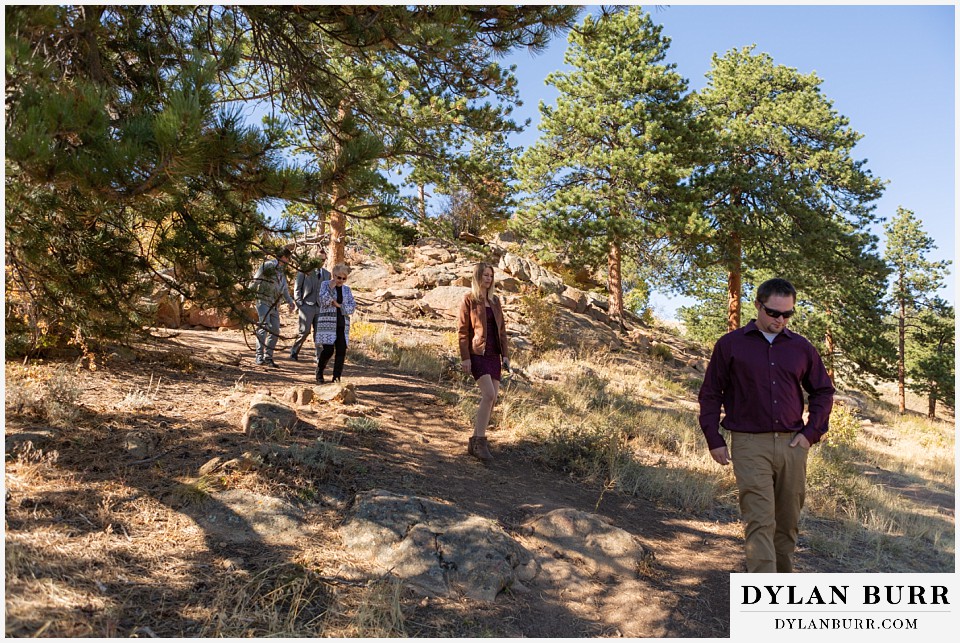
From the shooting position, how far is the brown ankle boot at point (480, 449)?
20.2 ft

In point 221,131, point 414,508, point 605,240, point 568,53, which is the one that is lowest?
point 414,508

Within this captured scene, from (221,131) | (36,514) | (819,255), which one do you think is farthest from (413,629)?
(819,255)

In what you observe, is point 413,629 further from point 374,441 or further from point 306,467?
point 374,441

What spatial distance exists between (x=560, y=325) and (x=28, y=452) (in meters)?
15.5

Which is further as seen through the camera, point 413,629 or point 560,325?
point 560,325

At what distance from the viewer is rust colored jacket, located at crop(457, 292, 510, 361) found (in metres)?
5.86

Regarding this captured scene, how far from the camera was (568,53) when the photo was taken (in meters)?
20.2

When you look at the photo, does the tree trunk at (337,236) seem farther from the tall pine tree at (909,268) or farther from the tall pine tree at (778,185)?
the tall pine tree at (909,268)

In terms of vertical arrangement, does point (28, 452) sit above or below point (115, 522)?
above

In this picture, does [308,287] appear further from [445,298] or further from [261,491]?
[445,298]

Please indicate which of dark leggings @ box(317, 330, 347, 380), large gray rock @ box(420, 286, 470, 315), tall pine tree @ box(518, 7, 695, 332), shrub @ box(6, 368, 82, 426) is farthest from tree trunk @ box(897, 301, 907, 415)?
shrub @ box(6, 368, 82, 426)

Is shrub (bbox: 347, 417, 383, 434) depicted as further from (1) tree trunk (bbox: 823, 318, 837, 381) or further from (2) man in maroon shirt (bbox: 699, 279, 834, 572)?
(1) tree trunk (bbox: 823, 318, 837, 381)

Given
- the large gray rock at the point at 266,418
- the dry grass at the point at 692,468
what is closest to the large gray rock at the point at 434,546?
the large gray rock at the point at 266,418

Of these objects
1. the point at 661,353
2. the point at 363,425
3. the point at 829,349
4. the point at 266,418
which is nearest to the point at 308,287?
the point at 363,425
